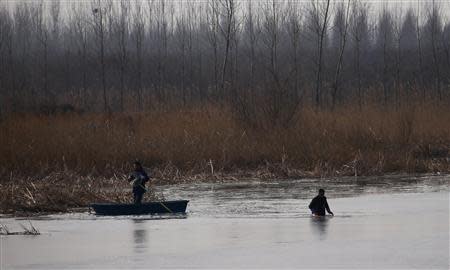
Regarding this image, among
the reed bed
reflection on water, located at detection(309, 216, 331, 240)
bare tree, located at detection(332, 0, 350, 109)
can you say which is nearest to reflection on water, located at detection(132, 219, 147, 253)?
reflection on water, located at detection(309, 216, 331, 240)

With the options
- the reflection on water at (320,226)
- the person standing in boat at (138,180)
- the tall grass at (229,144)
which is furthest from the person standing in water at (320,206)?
the tall grass at (229,144)

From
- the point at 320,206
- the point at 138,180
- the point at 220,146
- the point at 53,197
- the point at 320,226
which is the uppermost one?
the point at 220,146

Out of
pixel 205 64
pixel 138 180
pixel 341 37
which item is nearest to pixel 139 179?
pixel 138 180

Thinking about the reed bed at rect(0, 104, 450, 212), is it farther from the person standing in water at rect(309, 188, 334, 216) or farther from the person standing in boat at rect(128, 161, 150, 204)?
the person standing in water at rect(309, 188, 334, 216)

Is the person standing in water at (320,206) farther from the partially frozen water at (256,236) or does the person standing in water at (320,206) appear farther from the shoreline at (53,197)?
the shoreline at (53,197)

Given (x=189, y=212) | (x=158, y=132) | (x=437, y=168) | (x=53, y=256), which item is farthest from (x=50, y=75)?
(x=53, y=256)

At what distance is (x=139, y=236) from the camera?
1650 cm

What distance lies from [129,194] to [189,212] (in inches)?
83.9

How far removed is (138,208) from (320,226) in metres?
4.26

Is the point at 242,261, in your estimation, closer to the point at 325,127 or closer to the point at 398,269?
the point at 398,269

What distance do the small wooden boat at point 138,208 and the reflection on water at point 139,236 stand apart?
1.33 feet

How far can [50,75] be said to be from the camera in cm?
6272

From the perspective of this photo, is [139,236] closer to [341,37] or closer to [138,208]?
Result: [138,208]

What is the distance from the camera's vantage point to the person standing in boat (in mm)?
19297
